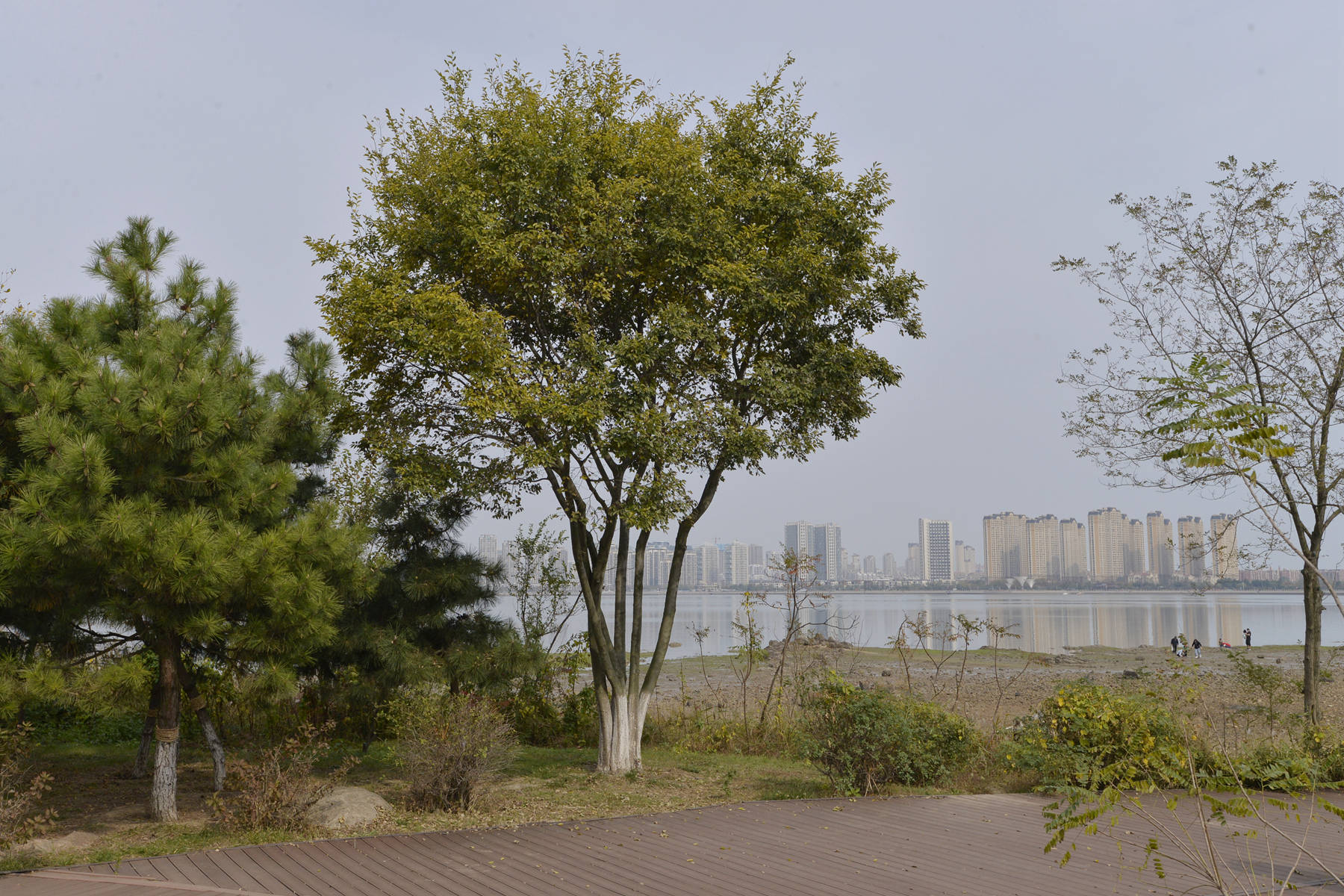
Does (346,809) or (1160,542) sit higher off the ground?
(1160,542)

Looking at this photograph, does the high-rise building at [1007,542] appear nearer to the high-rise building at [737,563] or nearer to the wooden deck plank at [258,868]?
the high-rise building at [737,563]

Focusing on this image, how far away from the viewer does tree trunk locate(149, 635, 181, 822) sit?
7645 millimetres

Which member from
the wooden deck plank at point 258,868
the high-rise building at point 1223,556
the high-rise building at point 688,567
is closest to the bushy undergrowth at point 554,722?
the high-rise building at point 688,567

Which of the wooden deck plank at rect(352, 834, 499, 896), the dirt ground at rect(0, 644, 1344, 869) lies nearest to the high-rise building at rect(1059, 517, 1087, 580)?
the dirt ground at rect(0, 644, 1344, 869)

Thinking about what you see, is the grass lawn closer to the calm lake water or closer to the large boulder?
the large boulder

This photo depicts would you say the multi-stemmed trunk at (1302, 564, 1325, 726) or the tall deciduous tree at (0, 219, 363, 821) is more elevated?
the tall deciduous tree at (0, 219, 363, 821)

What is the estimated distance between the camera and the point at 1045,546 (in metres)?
122

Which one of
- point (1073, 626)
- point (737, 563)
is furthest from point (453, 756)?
point (737, 563)

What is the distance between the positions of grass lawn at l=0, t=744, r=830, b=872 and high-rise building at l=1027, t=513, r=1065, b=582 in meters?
119

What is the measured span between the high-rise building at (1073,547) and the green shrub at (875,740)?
10897 centimetres

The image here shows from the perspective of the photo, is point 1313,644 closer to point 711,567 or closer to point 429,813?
point 429,813

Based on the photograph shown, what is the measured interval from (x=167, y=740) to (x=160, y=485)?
2348mm

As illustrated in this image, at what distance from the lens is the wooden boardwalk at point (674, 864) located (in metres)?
5.72

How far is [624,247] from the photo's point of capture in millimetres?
9141
